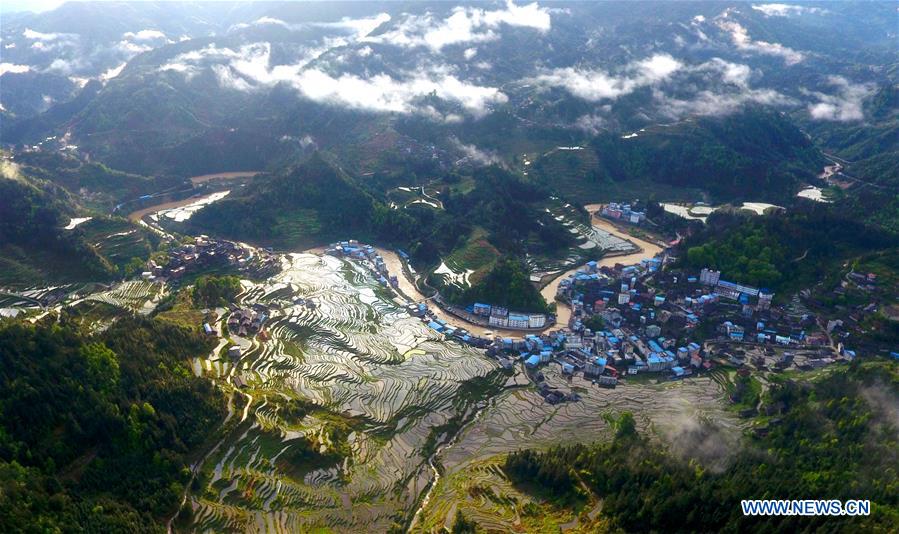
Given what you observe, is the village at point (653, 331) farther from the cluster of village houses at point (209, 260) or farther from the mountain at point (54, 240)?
the mountain at point (54, 240)

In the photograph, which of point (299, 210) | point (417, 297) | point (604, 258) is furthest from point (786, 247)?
point (299, 210)

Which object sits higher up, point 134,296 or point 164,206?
point 134,296

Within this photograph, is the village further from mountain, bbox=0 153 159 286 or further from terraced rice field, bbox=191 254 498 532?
mountain, bbox=0 153 159 286

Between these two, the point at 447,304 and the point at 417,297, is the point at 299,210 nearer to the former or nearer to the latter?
the point at 417,297

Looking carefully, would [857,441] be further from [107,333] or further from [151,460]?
[107,333]

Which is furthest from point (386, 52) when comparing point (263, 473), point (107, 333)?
point (263, 473)
